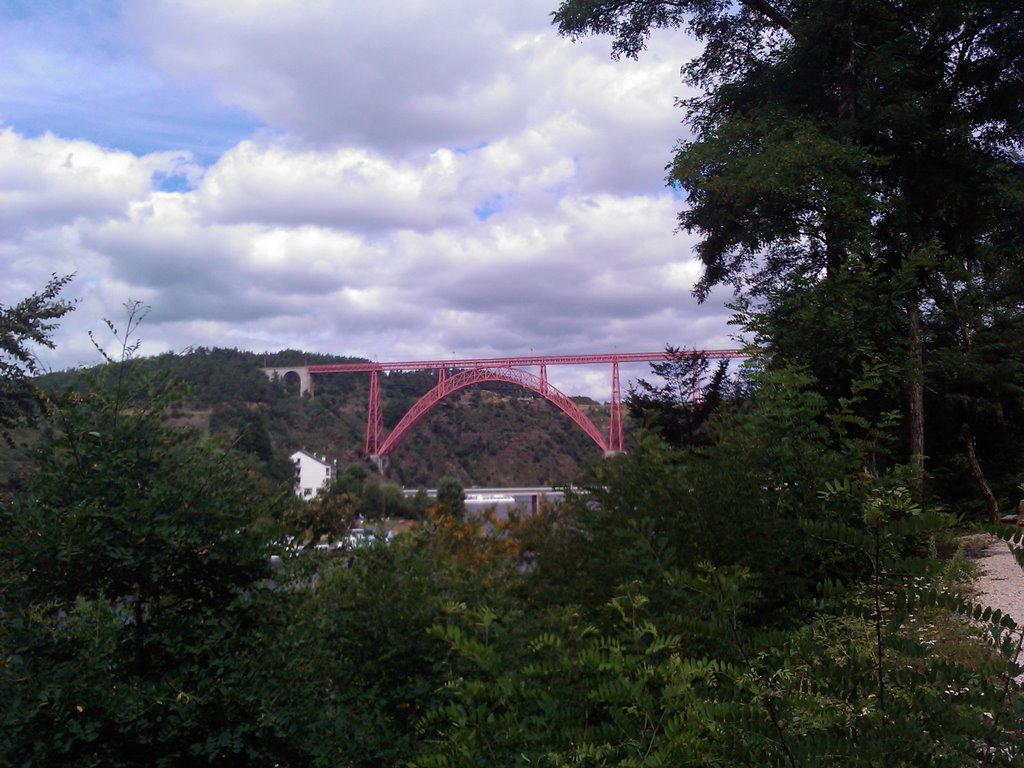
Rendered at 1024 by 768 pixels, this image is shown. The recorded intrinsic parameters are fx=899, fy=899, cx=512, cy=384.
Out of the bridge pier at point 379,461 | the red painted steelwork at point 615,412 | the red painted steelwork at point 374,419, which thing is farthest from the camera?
the red painted steelwork at point 374,419

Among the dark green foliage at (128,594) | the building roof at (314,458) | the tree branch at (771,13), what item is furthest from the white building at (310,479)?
the tree branch at (771,13)

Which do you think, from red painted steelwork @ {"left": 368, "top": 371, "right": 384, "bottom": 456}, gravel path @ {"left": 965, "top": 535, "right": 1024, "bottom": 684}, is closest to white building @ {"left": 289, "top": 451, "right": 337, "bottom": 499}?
gravel path @ {"left": 965, "top": 535, "right": 1024, "bottom": 684}

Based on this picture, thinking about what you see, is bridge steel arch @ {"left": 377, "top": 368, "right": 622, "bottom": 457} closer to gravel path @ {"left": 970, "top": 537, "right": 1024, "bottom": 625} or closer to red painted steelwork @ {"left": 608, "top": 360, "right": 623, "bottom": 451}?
red painted steelwork @ {"left": 608, "top": 360, "right": 623, "bottom": 451}

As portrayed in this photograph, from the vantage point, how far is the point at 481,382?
685 inches

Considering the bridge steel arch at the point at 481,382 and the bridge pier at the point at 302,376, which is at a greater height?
the bridge pier at the point at 302,376

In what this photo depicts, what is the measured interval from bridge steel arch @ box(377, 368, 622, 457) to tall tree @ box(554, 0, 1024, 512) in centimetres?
467

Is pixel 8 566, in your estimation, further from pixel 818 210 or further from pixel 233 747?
pixel 818 210

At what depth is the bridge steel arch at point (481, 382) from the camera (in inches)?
661

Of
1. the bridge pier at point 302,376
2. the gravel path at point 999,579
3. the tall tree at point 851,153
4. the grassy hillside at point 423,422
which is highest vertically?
the tall tree at point 851,153

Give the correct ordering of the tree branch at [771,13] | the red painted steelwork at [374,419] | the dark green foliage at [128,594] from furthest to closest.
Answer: the red painted steelwork at [374,419] → the tree branch at [771,13] → the dark green foliage at [128,594]

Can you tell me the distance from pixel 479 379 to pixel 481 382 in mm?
519

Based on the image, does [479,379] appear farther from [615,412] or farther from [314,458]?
[314,458]

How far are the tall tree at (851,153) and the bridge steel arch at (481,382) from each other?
4.67 metres

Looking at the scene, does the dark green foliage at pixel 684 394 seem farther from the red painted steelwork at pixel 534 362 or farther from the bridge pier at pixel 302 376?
the bridge pier at pixel 302 376
